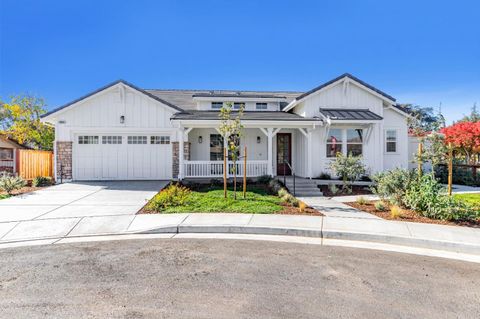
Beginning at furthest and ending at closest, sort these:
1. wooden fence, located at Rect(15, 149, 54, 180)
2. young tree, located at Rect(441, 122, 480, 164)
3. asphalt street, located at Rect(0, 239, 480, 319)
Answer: young tree, located at Rect(441, 122, 480, 164) → wooden fence, located at Rect(15, 149, 54, 180) → asphalt street, located at Rect(0, 239, 480, 319)

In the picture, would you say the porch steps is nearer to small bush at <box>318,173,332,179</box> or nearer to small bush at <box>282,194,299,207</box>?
small bush at <box>318,173,332,179</box>

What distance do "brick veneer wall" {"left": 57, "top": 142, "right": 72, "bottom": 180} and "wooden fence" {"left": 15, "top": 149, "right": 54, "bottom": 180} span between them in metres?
2.02

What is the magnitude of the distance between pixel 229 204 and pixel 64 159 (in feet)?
34.2

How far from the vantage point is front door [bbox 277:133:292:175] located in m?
16.0

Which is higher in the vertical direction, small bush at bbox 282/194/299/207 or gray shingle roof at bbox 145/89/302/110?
gray shingle roof at bbox 145/89/302/110

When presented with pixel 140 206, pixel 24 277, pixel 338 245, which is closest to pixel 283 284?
pixel 338 245

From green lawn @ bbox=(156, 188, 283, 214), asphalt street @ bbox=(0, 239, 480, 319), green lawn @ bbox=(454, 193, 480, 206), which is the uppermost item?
green lawn @ bbox=(156, 188, 283, 214)

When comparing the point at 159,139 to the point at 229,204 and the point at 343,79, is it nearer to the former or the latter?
the point at 229,204

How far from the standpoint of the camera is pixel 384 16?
528 inches

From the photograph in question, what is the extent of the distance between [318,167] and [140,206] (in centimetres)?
925

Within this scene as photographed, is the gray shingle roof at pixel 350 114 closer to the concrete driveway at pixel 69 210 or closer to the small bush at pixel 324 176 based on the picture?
the small bush at pixel 324 176

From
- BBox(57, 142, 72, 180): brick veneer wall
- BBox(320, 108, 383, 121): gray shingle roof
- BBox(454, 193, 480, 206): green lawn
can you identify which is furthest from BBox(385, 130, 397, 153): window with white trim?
BBox(57, 142, 72, 180): brick veneer wall

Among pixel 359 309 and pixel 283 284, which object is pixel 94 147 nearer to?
pixel 283 284

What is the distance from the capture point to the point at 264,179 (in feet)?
43.5
